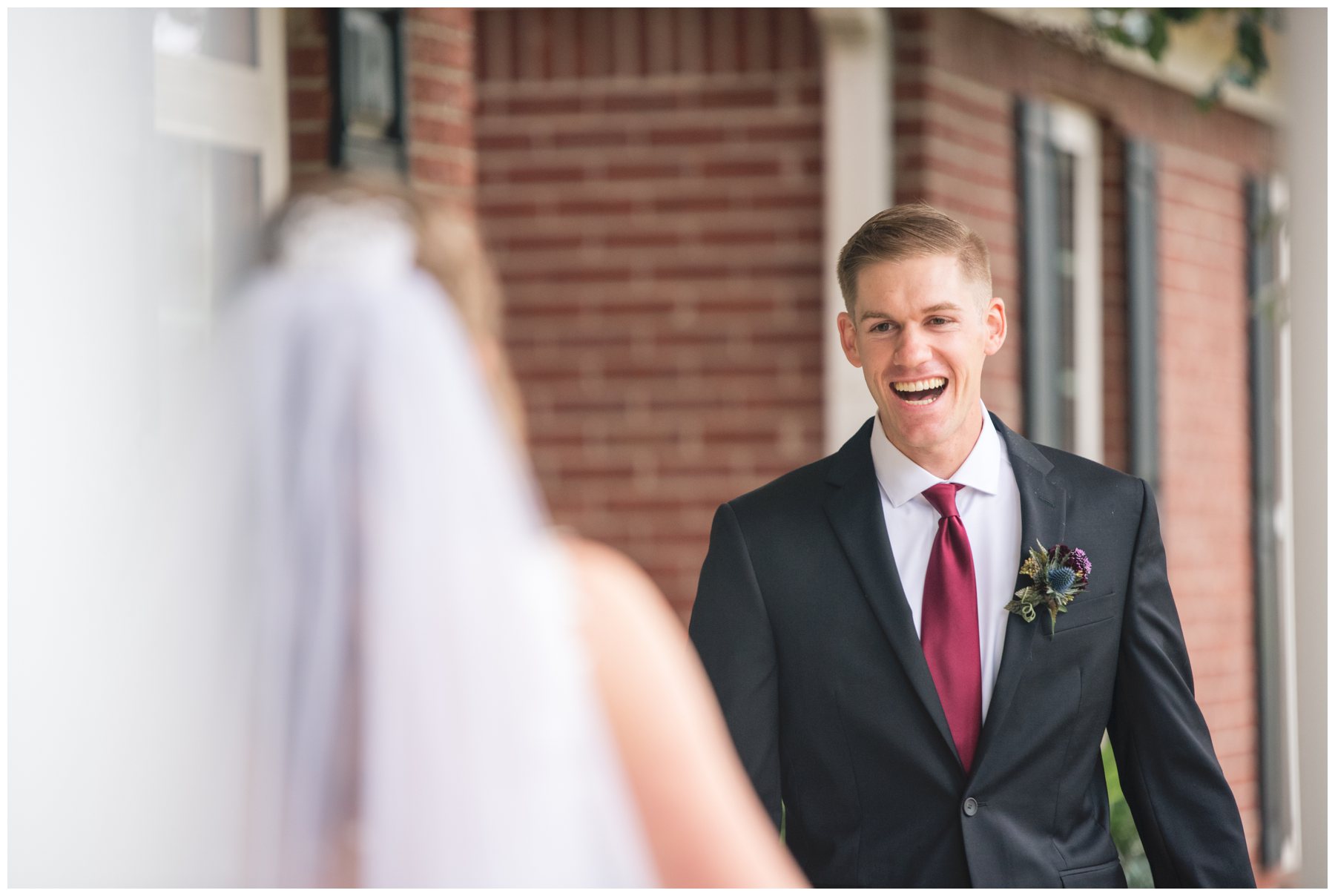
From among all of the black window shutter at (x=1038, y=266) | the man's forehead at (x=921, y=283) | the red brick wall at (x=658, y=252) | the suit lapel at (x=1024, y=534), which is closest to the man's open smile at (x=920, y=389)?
the man's forehead at (x=921, y=283)

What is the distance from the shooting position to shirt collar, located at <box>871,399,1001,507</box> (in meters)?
2.78

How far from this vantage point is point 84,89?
3395 mm

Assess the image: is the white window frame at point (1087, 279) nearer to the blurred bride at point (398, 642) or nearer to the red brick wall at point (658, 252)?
the red brick wall at point (658, 252)

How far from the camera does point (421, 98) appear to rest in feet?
14.4

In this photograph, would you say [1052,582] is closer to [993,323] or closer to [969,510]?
[969,510]

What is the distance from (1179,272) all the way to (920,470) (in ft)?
18.7

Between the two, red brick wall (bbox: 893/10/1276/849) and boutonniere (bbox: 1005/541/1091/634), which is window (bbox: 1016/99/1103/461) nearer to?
red brick wall (bbox: 893/10/1276/849)

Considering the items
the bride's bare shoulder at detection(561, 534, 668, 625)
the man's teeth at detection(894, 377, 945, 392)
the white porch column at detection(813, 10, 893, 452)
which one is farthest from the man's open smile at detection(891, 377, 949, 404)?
the white porch column at detection(813, 10, 893, 452)

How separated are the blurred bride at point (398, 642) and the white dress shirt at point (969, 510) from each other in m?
0.97

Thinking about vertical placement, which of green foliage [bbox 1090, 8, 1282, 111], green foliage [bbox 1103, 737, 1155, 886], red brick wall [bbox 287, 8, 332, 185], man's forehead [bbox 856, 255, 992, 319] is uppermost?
green foliage [bbox 1090, 8, 1282, 111]

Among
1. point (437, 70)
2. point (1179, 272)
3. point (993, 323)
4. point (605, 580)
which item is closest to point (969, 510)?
point (993, 323)

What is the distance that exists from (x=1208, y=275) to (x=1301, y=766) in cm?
533

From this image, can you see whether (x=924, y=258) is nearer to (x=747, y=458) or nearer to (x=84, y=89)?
(x=84, y=89)

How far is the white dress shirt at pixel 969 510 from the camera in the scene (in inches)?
108
